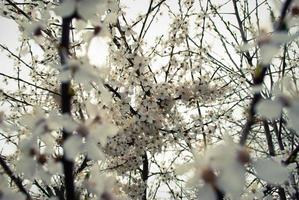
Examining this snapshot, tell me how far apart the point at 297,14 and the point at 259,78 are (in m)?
0.24

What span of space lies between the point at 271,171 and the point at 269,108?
0.19 m

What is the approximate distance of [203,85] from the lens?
231 inches

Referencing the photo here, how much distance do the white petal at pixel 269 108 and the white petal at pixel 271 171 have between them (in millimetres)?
133

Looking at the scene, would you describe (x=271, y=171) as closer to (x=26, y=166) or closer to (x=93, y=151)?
(x=93, y=151)

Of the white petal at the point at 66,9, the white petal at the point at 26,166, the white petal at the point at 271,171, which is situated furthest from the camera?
the white petal at the point at 26,166

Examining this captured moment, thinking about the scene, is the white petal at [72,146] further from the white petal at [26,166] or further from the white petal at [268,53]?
the white petal at [268,53]

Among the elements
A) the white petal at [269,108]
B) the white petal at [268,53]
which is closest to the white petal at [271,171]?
the white petal at [269,108]

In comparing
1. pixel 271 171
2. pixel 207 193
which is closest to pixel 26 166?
pixel 207 193

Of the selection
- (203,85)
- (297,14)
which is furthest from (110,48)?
(297,14)

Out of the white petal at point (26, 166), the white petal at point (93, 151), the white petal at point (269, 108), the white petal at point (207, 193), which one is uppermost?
the white petal at point (26, 166)

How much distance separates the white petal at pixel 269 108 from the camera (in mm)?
1002

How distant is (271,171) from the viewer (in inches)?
36.6

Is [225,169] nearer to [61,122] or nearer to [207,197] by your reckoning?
[207,197]

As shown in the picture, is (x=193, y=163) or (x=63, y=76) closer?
(x=193, y=163)
